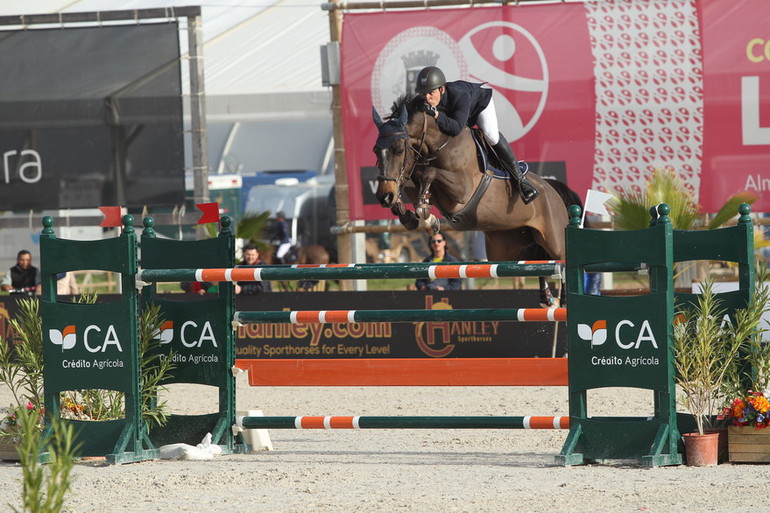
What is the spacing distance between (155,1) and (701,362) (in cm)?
1205

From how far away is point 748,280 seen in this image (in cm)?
501

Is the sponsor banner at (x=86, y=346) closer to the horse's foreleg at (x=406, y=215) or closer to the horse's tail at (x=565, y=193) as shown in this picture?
the horse's foreleg at (x=406, y=215)

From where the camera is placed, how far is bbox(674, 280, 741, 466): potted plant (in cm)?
479

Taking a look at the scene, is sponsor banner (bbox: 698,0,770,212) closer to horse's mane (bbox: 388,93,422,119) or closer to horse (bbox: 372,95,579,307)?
horse (bbox: 372,95,579,307)

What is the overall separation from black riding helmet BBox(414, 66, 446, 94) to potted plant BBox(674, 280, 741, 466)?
233 centimetres

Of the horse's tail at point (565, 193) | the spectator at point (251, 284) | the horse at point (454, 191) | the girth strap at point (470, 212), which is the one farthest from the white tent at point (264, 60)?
the girth strap at point (470, 212)

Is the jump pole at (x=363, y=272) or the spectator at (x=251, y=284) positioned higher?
the jump pole at (x=363, y=272)

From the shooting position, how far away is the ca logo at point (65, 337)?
540cm

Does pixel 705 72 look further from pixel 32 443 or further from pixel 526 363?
pixel 32 443

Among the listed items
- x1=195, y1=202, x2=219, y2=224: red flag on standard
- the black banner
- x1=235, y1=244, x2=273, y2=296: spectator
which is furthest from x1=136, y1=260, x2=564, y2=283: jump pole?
the black banner

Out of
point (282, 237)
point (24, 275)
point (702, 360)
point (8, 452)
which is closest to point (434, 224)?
point (702, 360)

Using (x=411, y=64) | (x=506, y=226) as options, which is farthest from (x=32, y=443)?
(x=411, y=64)

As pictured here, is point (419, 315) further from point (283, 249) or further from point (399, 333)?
point (283, 249)

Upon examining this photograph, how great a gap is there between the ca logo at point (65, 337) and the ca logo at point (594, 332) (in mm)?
2418
